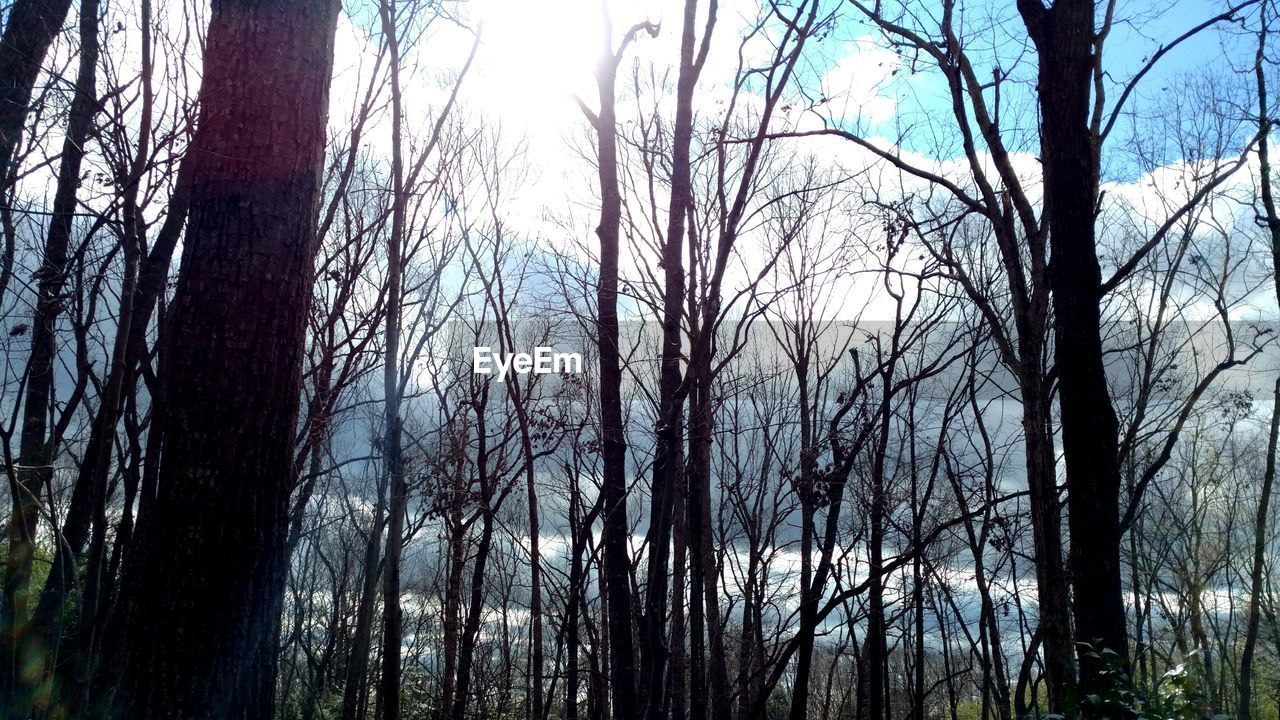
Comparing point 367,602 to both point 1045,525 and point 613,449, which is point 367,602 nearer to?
point 613,449

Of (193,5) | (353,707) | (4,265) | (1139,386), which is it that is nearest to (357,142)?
(193,5)

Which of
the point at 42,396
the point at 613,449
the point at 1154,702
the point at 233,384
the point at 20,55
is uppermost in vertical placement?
the point at 20,55

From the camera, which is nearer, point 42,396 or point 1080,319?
point 1080,319

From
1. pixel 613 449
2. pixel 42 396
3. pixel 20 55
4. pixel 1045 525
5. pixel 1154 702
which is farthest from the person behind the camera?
pixel 613 449

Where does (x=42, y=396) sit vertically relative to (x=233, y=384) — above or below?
above

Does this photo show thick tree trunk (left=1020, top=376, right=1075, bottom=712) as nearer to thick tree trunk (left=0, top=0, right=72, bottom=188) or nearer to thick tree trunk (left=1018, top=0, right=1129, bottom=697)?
thick tree trunk (left=1018, top=0, right=1129, bottom=697)

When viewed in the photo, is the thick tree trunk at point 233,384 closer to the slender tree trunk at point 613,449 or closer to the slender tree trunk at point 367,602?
the slender tree trunk at point 613,449

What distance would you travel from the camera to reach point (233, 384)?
2.74 m

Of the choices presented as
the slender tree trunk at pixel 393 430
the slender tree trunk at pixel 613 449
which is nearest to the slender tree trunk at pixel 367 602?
the slender tree trunk at pixel 393 430

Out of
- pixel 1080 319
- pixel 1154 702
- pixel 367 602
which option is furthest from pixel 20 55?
pixel 1080 319

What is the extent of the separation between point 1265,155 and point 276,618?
15.9 metres

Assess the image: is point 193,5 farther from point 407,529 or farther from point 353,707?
point 407,529

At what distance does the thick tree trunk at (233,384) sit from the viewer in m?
2.58

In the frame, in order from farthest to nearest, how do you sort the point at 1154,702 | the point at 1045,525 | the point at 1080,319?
the point at 1045,525 < the point at 1080,319 < the point at 1154,702
